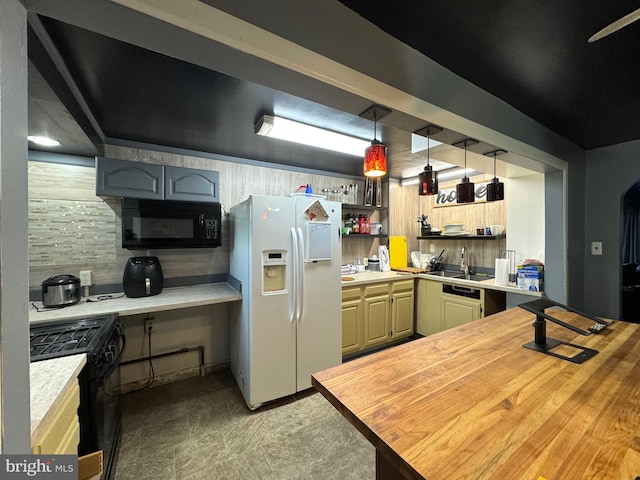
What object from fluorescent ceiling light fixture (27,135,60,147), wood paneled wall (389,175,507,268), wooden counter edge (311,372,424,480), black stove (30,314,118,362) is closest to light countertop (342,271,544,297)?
wood paneled wall (389,175,507,268)

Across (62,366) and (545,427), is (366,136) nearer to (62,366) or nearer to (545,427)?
(545,427)

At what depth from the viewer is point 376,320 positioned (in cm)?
300

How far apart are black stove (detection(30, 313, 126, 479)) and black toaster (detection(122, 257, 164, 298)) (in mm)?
427

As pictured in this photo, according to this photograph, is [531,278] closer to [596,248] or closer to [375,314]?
[596,248]

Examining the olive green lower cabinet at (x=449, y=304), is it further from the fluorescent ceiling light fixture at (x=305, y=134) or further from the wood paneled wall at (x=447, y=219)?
the fluorescent ceiling light fixture at (x=305, y=134)

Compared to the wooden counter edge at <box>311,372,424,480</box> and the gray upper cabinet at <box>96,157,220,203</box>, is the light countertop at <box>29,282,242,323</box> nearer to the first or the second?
the gray upper cabinet at <box>96,157,220,203</box>

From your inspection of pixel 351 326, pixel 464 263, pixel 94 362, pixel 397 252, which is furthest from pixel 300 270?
pixel 464 263

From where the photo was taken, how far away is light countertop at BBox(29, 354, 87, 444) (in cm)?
79

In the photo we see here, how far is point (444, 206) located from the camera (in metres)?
3.71

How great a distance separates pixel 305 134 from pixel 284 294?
1.31 metres

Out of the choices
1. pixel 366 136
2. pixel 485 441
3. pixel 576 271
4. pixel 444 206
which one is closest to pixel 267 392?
pixel 485 441

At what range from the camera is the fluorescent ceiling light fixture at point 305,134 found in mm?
1851

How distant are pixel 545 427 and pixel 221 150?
282 cm

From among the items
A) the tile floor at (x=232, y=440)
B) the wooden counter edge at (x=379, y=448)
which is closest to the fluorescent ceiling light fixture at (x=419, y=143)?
the wooden counter edge at (x=379, y=448)
